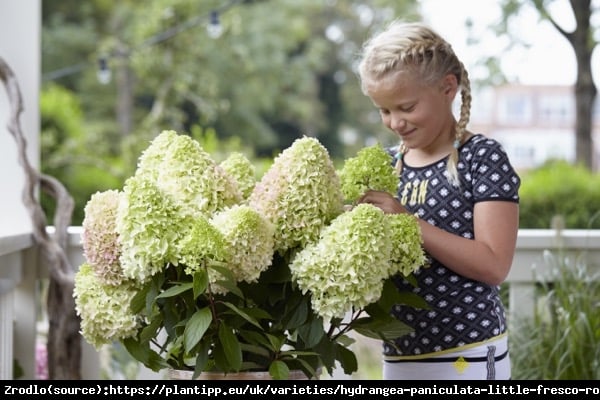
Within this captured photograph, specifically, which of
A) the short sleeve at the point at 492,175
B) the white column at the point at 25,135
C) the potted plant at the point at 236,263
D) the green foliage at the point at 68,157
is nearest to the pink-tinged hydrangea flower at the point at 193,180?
the potted plant at the point at 236,263

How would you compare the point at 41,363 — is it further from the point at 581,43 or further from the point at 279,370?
the point at 581,43

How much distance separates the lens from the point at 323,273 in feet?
3.31

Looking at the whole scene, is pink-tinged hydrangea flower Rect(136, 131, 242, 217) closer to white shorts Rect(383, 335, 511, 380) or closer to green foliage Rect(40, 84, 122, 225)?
white shorts Rect(383, 335, 511, 380)

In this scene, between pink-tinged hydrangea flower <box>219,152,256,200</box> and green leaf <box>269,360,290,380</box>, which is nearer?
green leaf <box>269,360,290,380</box>

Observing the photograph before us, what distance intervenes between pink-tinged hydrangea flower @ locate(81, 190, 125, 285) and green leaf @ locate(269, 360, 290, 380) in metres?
0.22

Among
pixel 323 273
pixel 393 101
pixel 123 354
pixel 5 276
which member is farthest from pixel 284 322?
pixel 123 354

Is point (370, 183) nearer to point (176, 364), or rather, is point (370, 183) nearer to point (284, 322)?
point (284, 322)

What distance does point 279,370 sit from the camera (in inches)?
40.6

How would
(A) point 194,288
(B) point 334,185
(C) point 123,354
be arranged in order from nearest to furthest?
(A) point 194,288 < (B) point 334,185 < (C) point 123,354

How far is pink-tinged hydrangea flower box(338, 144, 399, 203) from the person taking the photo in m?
1.16

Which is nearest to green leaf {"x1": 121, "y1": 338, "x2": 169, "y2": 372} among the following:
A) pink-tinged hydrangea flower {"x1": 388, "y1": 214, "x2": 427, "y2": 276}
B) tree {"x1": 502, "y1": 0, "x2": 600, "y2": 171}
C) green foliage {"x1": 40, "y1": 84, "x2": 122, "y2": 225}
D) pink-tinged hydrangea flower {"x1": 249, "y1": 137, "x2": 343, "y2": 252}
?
pink-tinged hydrangea flower {"x1": 249, "y1": 137, "x2": 343, "y2": 252}

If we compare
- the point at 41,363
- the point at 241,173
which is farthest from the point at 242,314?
the point at 41,363

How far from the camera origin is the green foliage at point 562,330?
2.32 metres

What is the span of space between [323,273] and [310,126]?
1302 centimetres
